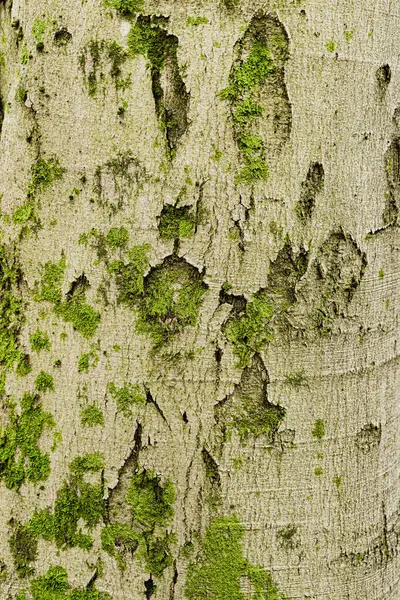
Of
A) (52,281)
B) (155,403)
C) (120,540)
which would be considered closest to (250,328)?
(155,403)

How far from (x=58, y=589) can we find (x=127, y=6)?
4.85ft

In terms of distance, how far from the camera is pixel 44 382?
72.7 inches

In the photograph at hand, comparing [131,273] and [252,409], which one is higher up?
[131,273]

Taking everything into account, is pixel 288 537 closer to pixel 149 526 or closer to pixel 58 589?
pixel 149 526

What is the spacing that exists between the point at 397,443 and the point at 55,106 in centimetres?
133

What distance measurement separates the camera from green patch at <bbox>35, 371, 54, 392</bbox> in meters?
1.84

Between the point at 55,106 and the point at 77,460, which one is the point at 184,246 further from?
the point at 77,460

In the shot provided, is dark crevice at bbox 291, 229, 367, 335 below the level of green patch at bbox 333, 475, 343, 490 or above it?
above

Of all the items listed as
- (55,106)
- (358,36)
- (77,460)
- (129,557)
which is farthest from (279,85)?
(129,557)

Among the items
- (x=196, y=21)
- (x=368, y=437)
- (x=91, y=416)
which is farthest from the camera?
(x=368, y=437)

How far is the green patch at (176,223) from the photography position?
68.5 inches

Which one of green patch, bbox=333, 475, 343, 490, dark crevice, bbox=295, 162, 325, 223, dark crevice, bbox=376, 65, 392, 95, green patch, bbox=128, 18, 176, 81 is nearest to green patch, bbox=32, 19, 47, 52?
green patch, bbox=128, 18, 176, 81

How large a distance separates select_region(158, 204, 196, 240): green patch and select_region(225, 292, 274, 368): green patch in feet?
0.78

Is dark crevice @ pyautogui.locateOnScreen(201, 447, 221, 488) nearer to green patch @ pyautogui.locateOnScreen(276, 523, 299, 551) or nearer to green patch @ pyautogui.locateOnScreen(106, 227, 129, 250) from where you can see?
green patch @ pyautogui.locateOnScreen(276, 523, 299, 551)
